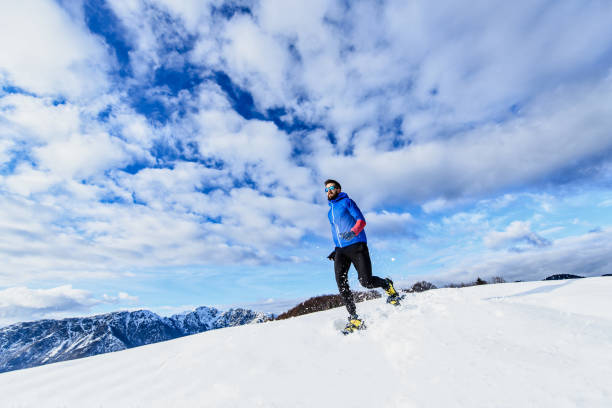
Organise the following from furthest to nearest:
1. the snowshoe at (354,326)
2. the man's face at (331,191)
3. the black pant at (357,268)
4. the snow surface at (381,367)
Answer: the man's face at (331,191) → the black pant at (357,268) → the snowshoe at (354,326) → the snow surface at (381,367)

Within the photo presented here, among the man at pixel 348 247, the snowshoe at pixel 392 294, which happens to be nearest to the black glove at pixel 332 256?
the man at pixel 348 247

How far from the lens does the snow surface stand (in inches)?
105

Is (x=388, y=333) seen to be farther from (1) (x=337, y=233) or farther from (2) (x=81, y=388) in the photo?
(2) (x=81, y=388)

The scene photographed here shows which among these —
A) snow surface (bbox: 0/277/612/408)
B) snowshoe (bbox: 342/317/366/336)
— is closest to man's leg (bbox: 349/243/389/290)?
snow surface (bbox: 0/277/612/408)

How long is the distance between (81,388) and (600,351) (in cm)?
601

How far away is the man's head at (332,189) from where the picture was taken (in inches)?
231

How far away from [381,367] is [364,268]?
2155mm

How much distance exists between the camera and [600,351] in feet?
9.97

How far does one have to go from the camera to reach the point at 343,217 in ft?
18.5

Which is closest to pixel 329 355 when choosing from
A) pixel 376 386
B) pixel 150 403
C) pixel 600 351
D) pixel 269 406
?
pixel 376 386

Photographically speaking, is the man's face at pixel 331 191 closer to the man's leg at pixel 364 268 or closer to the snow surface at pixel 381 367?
the man's leg at pixel 364 268

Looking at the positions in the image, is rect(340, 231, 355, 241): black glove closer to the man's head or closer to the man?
the man

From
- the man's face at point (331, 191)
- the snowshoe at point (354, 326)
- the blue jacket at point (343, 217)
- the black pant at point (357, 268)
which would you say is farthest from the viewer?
the man's face at point (331, 191)

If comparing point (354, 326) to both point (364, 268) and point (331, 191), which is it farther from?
point (331, 191)
